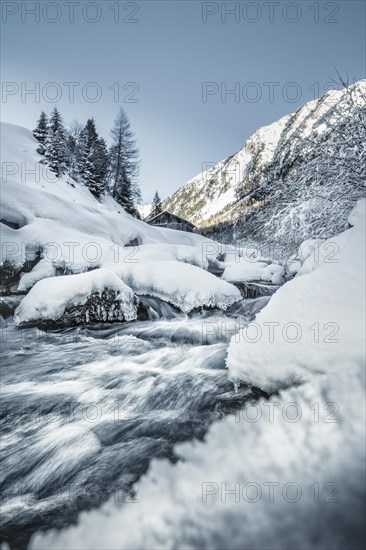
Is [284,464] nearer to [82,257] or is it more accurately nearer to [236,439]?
[236,439]

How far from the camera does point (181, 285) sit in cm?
873

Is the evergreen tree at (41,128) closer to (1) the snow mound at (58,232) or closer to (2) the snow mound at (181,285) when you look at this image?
(1) the snow mound at (58,232)

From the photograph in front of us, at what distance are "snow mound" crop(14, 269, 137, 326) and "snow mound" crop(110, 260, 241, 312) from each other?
1862 millimetres

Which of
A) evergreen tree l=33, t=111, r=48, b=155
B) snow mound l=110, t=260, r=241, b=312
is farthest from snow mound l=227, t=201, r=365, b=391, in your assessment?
evergreen tree l=33, t=111, r=48, b=155

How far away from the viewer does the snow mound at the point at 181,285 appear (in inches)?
343

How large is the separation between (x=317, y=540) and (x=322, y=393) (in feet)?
2.36

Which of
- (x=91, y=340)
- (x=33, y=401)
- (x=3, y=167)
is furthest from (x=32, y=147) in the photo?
(x=33, y=401)

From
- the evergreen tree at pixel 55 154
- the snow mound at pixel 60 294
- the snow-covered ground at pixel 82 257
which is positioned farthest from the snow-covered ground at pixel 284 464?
the evergreen tree at pixel 55 154

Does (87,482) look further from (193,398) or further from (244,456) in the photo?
(193,398)

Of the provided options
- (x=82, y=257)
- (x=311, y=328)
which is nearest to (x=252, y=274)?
(x=82, y=257)

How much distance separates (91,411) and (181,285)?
5306 millimetres

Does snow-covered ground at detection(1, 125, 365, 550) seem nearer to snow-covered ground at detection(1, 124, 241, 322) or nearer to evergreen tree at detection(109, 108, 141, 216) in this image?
snow-covered ground at detection(1, 124, 241, 322)

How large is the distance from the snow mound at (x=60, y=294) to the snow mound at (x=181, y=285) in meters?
1.86

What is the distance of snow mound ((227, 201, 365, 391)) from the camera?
1975 mm
